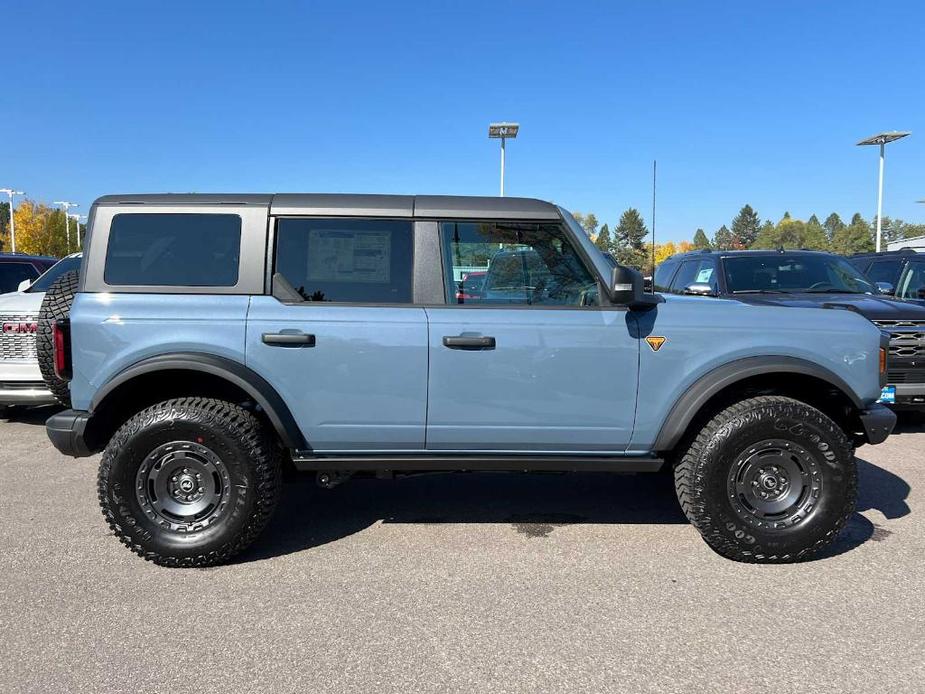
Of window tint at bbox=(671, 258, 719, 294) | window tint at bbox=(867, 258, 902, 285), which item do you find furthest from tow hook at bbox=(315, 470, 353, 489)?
window tint at bbox=(867, 258, 902, 285)

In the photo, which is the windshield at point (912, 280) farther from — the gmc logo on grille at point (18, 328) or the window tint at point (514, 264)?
the gmc logo on grille at point (18, 328)

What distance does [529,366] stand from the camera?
11.2ft

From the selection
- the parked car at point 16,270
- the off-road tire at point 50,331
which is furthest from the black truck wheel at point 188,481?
the parked car at point 16,270

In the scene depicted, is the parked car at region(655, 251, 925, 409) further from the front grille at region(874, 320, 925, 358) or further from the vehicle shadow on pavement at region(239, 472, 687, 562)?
the vehicle shadow on pavement at region(239, 472, 687, 562)

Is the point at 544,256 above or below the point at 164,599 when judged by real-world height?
above

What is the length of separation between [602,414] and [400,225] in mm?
1537

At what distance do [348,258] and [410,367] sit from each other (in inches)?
28.3

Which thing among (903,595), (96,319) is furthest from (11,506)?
(903,595)

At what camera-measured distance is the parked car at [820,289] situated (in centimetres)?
580

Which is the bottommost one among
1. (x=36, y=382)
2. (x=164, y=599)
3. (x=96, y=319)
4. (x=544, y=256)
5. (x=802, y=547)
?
(x=164, y=599)

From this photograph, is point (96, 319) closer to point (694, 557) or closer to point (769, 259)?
point (694, 557)

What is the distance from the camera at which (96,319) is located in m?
3.40

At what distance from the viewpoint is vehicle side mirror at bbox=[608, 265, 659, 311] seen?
3.30 m

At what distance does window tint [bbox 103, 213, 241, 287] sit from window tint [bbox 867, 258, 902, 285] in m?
9.01
